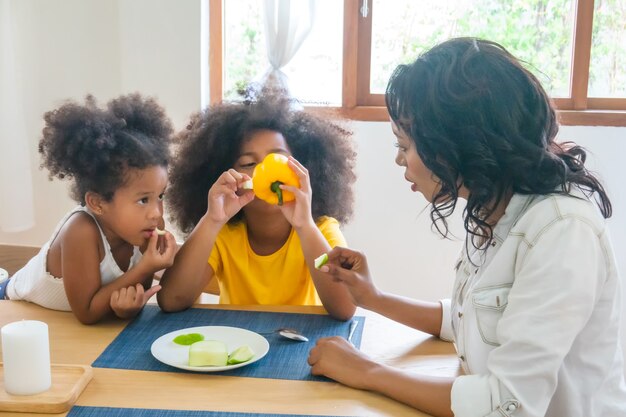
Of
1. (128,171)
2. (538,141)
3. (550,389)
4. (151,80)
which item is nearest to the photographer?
(550,389)

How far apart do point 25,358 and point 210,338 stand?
0.40 metres

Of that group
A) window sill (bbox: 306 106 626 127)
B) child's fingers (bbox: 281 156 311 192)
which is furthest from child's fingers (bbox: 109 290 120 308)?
window sill (bbox: 306 106 626 127)

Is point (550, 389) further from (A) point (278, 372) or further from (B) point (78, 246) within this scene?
(B) point (78, 246)

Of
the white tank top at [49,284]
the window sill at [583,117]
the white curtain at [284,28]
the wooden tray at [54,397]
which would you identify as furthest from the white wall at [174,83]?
the wooden tray at [54,397]

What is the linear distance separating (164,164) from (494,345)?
39.1 inches

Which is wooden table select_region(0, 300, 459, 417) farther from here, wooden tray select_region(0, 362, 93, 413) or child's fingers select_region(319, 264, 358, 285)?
child's fingers select_region(319, 264, 358, 285)

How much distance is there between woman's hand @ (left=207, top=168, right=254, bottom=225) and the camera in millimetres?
1689

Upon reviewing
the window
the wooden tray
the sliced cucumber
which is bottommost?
the wooden tray

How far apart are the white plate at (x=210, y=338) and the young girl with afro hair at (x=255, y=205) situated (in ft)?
0.74

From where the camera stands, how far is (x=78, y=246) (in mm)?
1596

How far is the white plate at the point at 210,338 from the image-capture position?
1.27 metres

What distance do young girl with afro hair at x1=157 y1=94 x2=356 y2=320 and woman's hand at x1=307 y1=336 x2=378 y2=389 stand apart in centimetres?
38

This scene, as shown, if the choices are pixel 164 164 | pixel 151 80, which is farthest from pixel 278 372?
pixel 151 80

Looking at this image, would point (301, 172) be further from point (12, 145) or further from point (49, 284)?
point (12, 145)
